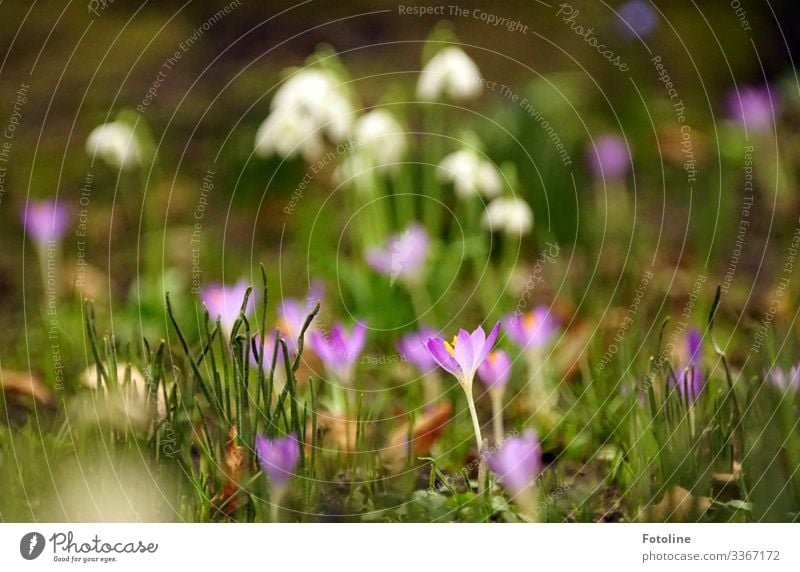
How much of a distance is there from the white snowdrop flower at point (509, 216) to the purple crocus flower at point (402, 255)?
8cm

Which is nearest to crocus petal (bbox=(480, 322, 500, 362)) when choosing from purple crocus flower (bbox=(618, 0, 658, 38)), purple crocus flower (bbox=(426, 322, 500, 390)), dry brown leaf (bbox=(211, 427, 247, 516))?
purple crocus flower (bbox=(426, 322, 500, 390))

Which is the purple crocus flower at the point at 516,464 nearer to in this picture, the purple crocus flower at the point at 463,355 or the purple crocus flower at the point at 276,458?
the purple crocus flower at the point at 463,355

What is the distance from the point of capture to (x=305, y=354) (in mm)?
1054

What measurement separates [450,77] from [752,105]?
0.37 metres

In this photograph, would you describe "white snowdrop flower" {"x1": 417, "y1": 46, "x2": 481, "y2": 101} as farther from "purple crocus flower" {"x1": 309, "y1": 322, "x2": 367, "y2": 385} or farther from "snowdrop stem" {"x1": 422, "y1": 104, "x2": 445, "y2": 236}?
"purple crocus flower" {"x1": 309, "y1": 322, "x2": 367, "y2": 385}

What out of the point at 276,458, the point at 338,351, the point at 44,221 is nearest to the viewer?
the point at 276,458

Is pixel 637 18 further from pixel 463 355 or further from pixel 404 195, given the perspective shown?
pixel 463 355

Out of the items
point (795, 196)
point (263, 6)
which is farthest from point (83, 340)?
point (795, 196)

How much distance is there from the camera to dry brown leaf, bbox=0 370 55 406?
3.36 ft

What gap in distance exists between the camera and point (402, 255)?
45.2 inches

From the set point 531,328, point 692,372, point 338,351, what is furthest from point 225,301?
point 692,372

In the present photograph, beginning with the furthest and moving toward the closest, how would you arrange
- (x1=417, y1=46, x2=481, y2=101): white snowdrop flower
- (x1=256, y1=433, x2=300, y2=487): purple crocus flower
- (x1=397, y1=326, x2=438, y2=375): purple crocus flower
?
(x1=417, y1=46, x2=481, y2=101): white snowdrop flower < (x1=397, y1=326, x2=438, y2=375): purple crocus flower < (x1=256, y1=433, x2=300, y2=487): purple crocus flower
